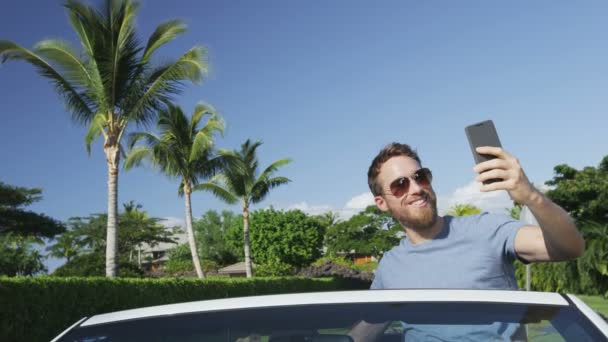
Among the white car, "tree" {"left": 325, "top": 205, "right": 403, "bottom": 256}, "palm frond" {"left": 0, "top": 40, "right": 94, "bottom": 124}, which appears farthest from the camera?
"tree" {"left": 325, "top": 205, "right": 403, "bottom": 256}

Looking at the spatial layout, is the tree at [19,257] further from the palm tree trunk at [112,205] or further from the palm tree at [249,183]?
the palm tree trunk at [112,205]

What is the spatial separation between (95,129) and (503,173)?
23.0 meters

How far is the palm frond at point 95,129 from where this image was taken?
925 inches

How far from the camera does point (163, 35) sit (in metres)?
23.3

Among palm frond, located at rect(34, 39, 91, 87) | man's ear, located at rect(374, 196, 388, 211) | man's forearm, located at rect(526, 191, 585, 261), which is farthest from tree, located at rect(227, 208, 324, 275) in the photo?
man's forearm, located at rect(526, 191, 585, 261)

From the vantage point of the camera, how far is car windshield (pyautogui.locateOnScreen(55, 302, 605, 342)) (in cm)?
184

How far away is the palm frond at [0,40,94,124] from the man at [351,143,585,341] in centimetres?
2066

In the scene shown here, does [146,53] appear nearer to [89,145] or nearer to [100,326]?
[89,145]

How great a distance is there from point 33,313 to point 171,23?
12088 mm

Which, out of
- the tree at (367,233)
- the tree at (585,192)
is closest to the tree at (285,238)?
the tree at (367,233)

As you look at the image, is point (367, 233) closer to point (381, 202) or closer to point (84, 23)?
point (84, 23)

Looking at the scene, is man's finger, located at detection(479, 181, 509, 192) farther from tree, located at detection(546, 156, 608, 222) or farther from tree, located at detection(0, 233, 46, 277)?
tree, located at detection(0, 233, 46, 277)

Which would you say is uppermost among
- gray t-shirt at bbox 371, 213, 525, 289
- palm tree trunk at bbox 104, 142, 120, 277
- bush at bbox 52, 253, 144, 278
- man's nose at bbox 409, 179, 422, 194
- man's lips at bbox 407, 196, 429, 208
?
bush at bbox 52, 253, 144, 278

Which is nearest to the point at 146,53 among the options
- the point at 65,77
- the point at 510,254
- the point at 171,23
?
the point at 171,23
